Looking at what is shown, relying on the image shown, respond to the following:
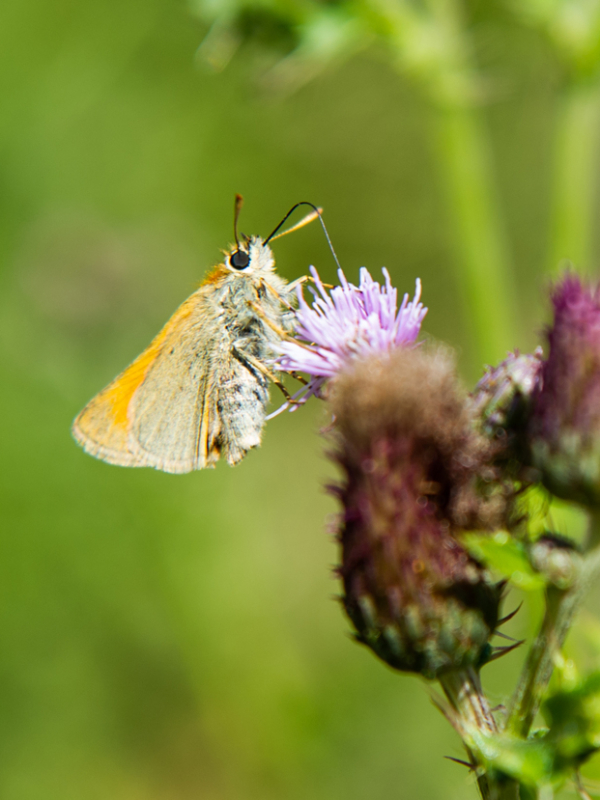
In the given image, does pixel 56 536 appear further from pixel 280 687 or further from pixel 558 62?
pixel 558 62

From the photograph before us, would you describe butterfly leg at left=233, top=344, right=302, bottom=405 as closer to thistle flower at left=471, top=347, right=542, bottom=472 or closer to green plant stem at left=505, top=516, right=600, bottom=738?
thistle flower at left=471, top=347, right=542, bottom=472

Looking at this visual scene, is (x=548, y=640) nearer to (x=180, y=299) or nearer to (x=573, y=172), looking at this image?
(x=573, y=172)

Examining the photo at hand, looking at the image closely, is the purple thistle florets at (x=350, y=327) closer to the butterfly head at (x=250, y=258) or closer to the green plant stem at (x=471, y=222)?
the butterfly head at (x=250, y=258)

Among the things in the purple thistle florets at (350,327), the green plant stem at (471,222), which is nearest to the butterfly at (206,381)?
the purple thistle florets at (350,327)

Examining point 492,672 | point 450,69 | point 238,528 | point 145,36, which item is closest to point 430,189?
point 145,36

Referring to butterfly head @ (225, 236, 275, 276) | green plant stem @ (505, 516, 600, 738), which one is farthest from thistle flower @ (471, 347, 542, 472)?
butterfly head @ (225, 236, 275, 276)

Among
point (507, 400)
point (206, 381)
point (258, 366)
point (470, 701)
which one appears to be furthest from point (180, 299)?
point (470, 701)
